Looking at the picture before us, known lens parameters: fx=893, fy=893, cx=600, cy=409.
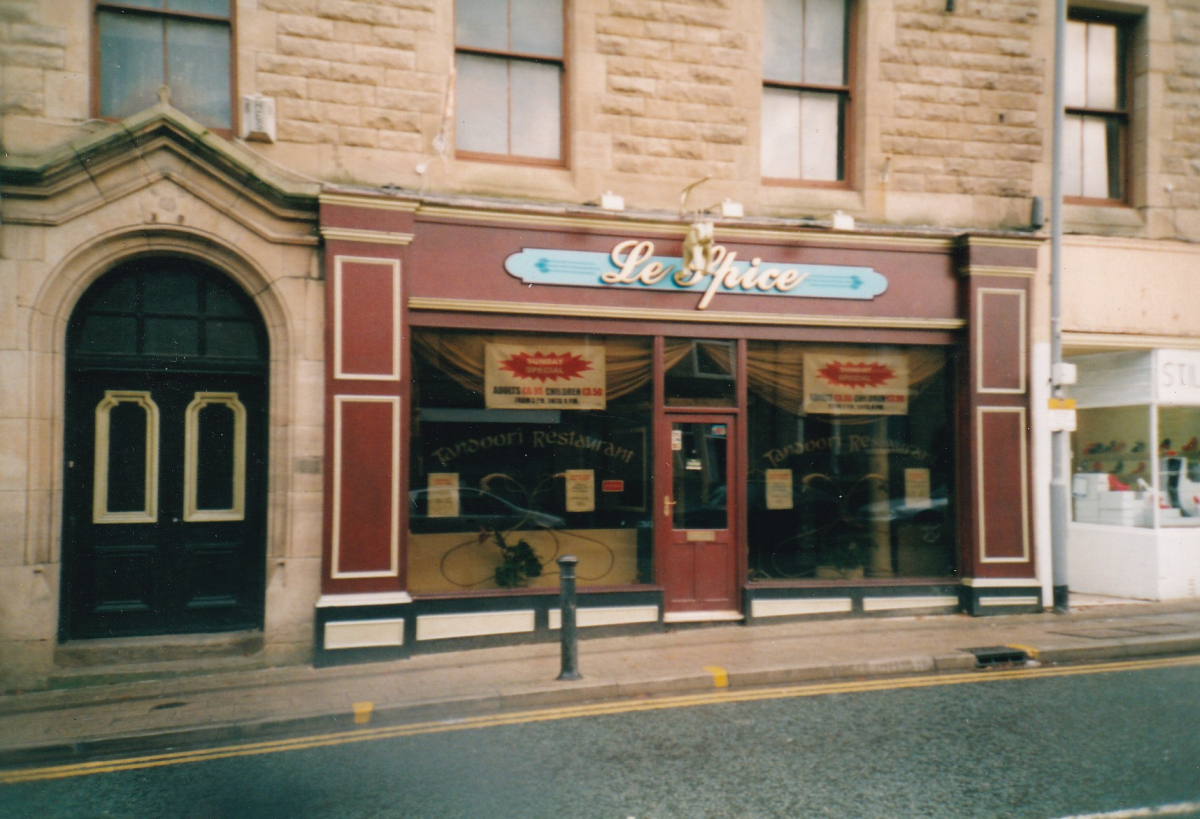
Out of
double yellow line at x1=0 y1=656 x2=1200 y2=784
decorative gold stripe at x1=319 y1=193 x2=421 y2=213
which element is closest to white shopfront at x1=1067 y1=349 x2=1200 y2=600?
double yellow line at x1=0 y1=656 x2=1200 y2=784

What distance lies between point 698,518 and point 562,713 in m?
3.48

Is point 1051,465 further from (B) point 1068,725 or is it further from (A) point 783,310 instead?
(B) point 1068,725

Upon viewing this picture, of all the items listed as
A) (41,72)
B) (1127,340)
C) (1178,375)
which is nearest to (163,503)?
(41,72)

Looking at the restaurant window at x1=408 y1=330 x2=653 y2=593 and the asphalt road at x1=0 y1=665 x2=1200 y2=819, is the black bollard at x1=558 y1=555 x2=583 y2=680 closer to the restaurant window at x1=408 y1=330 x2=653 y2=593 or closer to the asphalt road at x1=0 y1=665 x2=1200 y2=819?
the asphalt road at x1=0 y1=665 x2=1200 y2=819

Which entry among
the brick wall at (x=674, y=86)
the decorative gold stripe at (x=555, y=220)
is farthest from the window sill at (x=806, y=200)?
the decorative gold stripe at (x=555, y=220)

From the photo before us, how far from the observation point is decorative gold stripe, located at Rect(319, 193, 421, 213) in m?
8.45

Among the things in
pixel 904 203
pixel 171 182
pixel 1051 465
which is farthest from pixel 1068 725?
pixel 171 182

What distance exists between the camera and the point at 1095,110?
1141cm

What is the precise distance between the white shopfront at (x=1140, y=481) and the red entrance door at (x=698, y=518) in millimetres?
5103

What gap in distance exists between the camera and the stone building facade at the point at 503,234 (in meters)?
8.10

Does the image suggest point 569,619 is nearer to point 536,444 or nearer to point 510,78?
point 536,444

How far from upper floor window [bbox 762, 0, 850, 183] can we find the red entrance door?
314 cm

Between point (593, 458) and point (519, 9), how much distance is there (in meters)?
4.85

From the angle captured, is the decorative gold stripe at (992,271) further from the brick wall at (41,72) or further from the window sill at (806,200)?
the brick wall at (41,72)
